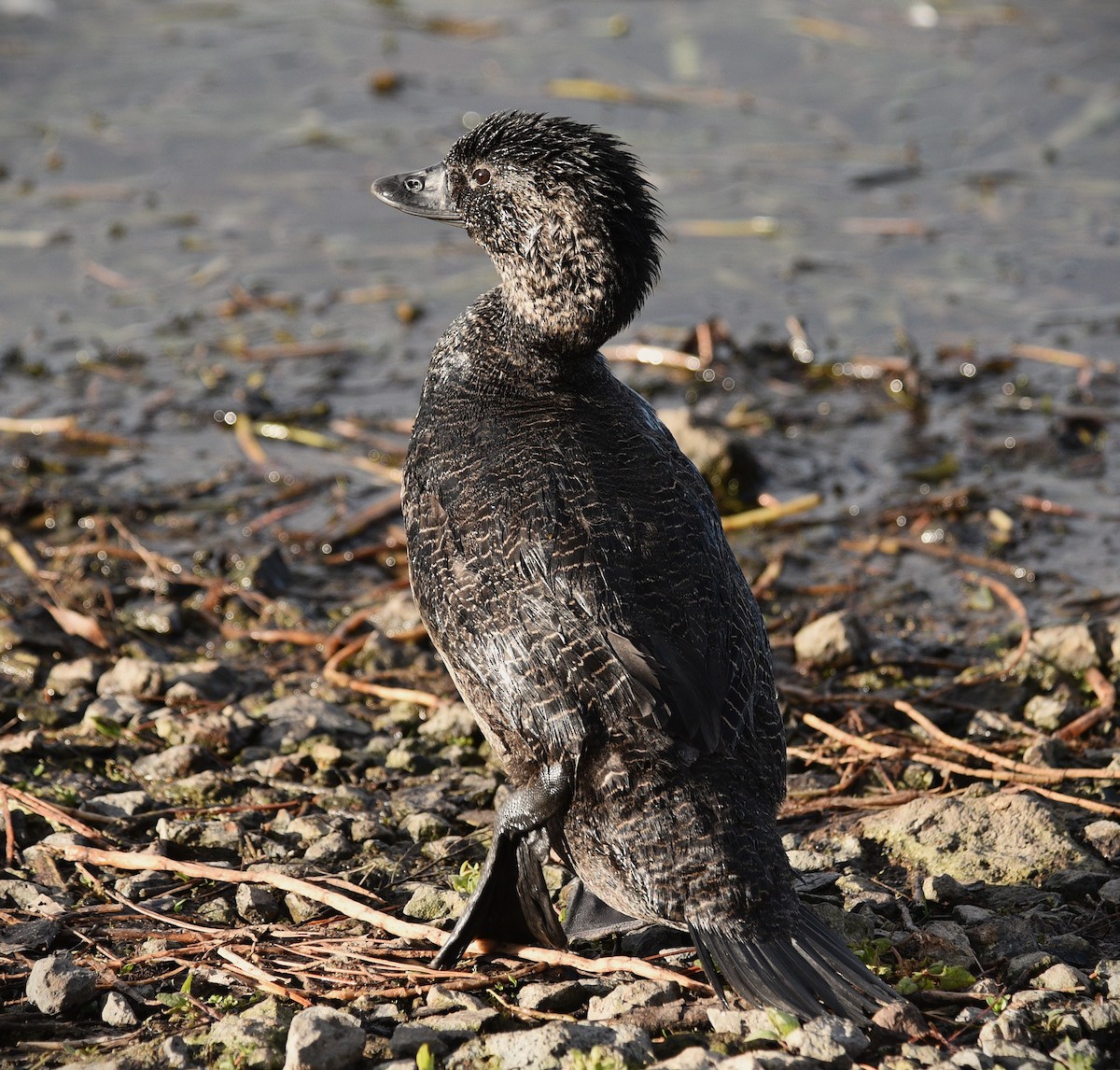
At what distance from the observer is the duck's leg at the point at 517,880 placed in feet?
12.2

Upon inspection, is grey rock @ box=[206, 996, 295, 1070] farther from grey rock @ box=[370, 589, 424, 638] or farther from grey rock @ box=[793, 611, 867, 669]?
Answer: grey rock @ box=[793, 611, 867, 669]

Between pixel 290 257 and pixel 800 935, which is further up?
pixel 290 257

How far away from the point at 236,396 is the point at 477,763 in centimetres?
336

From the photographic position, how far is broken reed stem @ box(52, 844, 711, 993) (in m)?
3.71

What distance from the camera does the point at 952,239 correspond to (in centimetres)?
936

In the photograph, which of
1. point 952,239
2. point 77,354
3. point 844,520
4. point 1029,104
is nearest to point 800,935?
point 844,520

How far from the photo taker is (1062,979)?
3.55 m

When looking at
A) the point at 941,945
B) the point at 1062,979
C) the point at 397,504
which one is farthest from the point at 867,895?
the point at 397,504

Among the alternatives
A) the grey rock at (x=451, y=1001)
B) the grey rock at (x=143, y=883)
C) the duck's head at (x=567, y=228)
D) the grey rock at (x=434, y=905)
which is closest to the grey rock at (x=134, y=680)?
the grey rock at (x=143, y=883)

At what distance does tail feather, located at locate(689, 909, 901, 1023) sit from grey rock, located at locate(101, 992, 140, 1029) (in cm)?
139

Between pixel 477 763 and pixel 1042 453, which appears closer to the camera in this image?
pixel 477 763

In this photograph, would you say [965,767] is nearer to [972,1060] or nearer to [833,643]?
[833,643]

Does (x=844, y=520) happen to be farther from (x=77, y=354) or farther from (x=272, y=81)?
(x=272, y=81)

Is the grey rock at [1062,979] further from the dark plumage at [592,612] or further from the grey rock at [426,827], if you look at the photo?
Result: the grey rock at [426,827]
